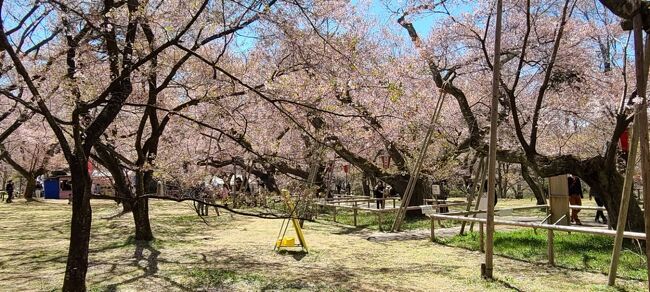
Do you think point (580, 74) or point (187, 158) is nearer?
point (580, 74)

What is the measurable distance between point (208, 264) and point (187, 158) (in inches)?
246

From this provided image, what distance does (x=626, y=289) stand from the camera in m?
5.57

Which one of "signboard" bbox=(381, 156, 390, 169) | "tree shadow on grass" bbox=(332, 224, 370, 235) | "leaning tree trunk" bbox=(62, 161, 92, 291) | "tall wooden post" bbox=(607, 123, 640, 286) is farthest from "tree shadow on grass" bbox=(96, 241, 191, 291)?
"signboard" bbox=(381, 156, 390, 169)

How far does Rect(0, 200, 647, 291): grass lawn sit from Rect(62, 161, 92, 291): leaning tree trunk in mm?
961

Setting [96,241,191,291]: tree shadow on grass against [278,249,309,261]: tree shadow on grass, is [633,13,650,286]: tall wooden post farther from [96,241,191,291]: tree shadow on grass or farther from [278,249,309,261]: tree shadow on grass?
[278,249,309,261]: tree shadow on grass

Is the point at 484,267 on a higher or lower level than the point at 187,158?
lower

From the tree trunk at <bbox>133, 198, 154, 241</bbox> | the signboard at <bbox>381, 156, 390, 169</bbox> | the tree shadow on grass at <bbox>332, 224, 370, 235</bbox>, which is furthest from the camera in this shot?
the signboard at <bbox>381, 156, 390, 169</bbox>

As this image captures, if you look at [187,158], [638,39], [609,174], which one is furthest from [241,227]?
[638,39]

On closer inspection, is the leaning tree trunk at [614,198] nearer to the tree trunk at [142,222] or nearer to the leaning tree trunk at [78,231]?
the leaning tree trunk at [78,231]

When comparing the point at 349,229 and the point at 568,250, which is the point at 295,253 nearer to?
the point at 349,229

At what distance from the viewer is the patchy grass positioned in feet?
22.5

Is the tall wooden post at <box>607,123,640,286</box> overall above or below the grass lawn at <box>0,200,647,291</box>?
above

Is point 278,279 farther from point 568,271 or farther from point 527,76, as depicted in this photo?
point 527,76

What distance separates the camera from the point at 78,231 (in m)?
5.06
